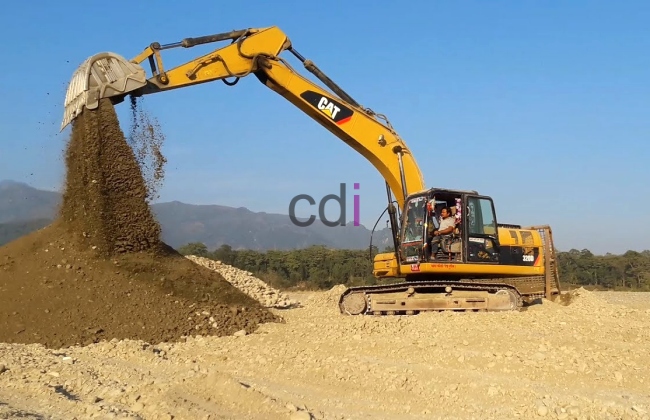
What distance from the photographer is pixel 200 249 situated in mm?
31516

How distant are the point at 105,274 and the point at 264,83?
437cm

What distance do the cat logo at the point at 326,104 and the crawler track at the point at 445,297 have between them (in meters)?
3.12

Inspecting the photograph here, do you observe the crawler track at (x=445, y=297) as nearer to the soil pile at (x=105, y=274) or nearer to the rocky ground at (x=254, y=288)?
the soil pile at (x=105, y=274)

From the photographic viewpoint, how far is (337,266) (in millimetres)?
30656

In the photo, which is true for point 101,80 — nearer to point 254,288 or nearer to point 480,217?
point 480,217

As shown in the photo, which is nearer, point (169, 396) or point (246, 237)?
point (169, 396)

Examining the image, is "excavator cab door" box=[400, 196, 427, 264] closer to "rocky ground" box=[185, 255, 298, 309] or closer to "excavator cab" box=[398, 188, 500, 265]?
"excavator cab" box=[398, 188, 500, 265]

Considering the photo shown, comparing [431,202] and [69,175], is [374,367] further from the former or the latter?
[69,175]

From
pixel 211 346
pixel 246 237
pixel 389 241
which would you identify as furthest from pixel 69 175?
pixel 246 237

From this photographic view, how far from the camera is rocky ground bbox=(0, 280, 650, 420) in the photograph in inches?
225

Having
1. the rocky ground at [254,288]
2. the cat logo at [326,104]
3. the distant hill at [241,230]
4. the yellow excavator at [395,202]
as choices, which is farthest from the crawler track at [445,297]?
the distant hill at [241,230]

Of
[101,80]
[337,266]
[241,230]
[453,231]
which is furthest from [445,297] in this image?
[241,230]

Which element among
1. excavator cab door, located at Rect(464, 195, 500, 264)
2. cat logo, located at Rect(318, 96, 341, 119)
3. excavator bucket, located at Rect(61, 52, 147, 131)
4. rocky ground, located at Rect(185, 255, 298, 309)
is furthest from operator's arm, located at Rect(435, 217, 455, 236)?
rocky ground, located at Rect(185, 255, 298, 309)

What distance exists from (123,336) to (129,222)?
8.54 feet
